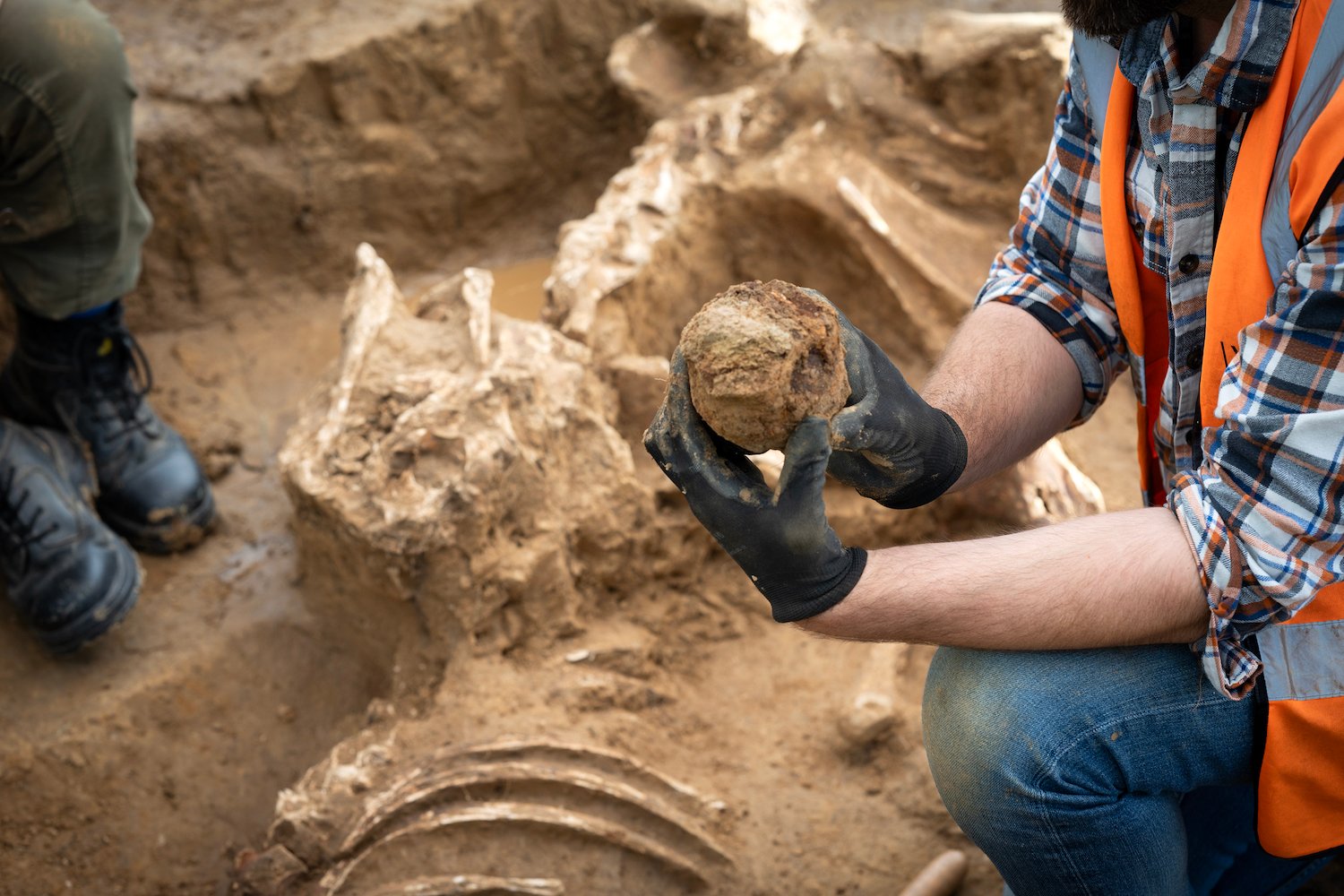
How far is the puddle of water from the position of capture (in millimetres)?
3424

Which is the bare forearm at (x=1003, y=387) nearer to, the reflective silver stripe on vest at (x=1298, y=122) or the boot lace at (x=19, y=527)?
the reflective silver stripe on vest at (x=1298, y=122)

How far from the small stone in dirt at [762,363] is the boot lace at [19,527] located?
1590 millimetres

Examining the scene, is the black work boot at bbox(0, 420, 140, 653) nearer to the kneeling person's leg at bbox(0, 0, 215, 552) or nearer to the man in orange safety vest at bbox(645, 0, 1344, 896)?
the kneeling person's leg at bbox(0, 0, 215, 552)

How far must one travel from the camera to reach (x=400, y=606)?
2.14m

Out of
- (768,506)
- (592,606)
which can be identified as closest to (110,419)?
(592,606)

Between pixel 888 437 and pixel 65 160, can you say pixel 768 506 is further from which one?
pixel 65 160

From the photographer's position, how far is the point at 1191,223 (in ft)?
4.72

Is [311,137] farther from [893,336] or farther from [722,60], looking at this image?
[893,336]

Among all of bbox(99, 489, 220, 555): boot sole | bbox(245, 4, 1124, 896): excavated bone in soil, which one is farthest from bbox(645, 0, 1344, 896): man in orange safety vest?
bbox(99, 489, 220, 555): boot sole

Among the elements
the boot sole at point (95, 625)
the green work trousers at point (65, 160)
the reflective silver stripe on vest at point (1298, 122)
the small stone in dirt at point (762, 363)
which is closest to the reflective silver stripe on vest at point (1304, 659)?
the reflective silver stripe on vest at point (1298, 122)

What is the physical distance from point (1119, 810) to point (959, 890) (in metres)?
0.49

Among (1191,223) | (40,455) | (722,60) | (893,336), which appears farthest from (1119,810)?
→ (722,60)

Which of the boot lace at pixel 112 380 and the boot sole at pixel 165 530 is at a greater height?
the boot lace at pixel 112 380

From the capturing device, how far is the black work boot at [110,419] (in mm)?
2570
